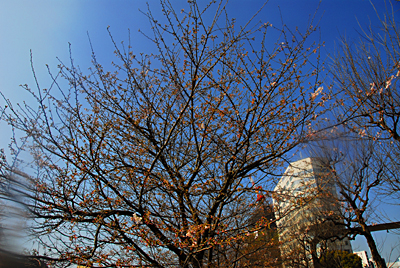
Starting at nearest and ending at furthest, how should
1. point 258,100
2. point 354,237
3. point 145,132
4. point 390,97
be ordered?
point 258,100 → point 145,132 → point 390,97 → point 354,237

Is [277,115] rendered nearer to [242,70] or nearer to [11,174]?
[242,70]

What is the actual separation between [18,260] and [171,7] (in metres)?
3.77

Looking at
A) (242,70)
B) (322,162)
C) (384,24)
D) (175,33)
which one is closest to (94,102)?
(175,33)

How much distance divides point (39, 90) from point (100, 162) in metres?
1.50

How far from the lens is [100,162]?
14.1 feet

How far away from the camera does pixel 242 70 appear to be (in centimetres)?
431

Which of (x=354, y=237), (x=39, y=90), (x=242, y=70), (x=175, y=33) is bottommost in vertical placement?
(x=354, y=237)

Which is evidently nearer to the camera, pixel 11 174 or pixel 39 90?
pixel 11 174

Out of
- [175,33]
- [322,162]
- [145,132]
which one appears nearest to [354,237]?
[322,162]

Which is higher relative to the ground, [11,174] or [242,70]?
[242,70]

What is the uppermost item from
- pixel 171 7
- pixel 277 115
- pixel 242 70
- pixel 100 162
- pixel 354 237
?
pixel 171 7

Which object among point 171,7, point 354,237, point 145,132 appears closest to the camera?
point 171,7

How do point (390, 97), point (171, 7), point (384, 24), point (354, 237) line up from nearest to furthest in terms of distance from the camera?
point (171, 7) → point (384, 24) → point (390, 97) → point (354, 237)

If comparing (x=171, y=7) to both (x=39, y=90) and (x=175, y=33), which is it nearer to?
(x=175, y=33)
